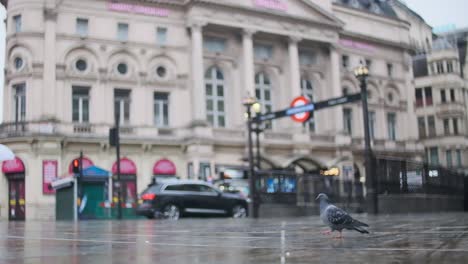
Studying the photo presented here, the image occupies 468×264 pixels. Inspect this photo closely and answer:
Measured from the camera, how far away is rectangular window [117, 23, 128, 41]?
42.1 meters

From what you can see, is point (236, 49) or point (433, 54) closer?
point (236, 49)

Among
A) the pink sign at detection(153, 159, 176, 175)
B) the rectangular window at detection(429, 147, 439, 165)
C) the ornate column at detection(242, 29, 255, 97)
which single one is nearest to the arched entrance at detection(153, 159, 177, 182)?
the pink sign at detection(153, 159, 176, 175)

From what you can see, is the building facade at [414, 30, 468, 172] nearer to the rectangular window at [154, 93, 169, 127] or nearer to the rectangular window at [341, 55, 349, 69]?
the rectangular window at [341, 55, 349, 69]

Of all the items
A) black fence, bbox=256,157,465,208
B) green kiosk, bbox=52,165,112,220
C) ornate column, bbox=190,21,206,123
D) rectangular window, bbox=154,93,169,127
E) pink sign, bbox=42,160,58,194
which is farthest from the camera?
rectangular window, bbox=154,93,169,127

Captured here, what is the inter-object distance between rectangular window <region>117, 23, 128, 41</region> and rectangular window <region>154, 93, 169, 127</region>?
188 inches

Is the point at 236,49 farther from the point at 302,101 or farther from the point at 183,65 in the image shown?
the point at 302,101

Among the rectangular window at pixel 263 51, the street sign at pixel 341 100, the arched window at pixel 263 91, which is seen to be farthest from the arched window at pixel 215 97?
the street sign at pixel 341 100

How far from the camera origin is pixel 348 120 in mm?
53344

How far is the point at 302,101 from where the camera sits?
3716 centimetres

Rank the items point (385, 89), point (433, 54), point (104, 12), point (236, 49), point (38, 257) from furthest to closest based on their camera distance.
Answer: point (433, 54)
point (385, 89)
point (236, 49)
point (104, 12)
point (38, 257)

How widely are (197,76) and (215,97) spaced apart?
13.1 feet

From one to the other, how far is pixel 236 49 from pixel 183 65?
5147mm

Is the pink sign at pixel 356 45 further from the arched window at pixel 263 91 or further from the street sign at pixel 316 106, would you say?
the street sign at pixel 316 106

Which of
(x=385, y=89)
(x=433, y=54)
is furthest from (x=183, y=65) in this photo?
(x=433, y=54)
